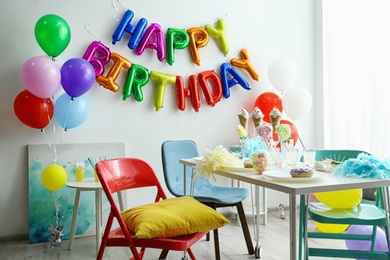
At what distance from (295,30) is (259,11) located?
20.0 inches

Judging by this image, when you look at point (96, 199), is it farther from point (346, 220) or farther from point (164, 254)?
point (346, 220)

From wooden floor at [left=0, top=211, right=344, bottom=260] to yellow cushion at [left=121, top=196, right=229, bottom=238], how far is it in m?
1.09

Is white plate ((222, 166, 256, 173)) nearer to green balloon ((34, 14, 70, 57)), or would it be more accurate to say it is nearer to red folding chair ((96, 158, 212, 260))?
red folding chair ((96, 158, 212, 260))

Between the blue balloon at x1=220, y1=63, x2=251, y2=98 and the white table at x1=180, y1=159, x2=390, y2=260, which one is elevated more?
the blue balloon at x1=220, y1=63, x2=251, y2=98

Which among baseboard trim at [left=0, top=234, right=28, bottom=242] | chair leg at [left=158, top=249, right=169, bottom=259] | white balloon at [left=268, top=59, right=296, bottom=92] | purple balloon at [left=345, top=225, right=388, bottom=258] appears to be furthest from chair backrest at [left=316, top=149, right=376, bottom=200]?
baseboard trim at [left=0, top=234, right=28, bottom=242]

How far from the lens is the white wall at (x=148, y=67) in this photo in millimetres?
3684

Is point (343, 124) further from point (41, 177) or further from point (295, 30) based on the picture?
point (41, 177)

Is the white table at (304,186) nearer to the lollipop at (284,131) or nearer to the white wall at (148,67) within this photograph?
the lollipop at (284,131)

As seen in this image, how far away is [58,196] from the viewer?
373 centimetres

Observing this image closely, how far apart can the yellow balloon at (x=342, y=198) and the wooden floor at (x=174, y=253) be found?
90 cm

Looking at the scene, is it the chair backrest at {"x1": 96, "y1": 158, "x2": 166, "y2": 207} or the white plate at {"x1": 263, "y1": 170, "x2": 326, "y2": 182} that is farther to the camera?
the chair backrest at {"x1": 96, "y1": 158, "x2": 166, "y2": 207}

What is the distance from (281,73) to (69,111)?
7.02 feet

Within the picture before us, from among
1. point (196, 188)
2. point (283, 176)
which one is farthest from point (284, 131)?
point (196, 188)

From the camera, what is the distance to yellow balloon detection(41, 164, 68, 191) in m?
3.38
